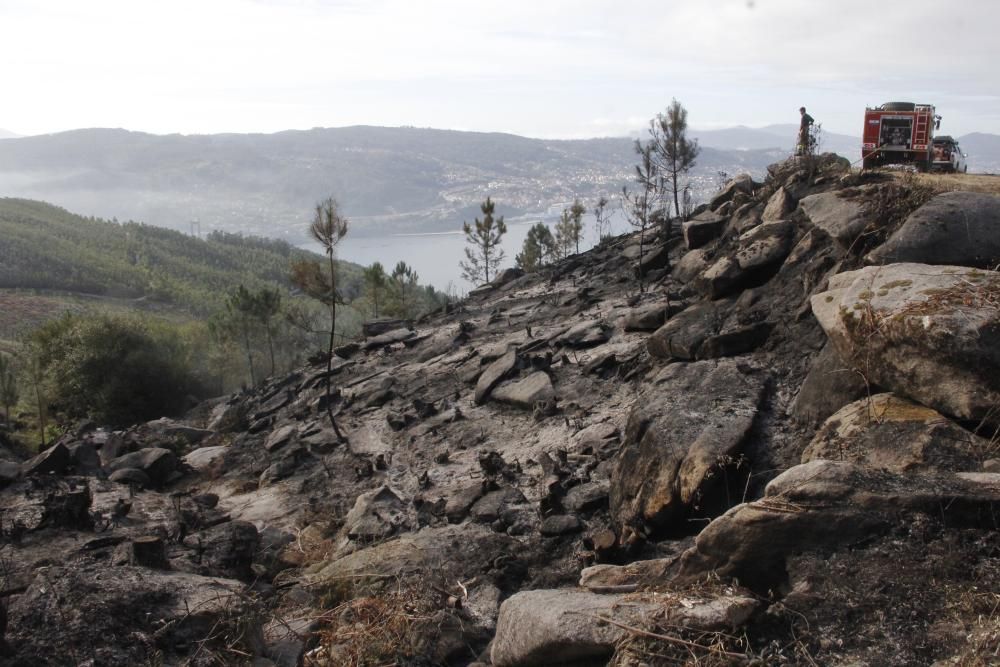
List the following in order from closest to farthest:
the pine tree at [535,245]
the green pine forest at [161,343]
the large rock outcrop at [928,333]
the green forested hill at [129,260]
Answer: the large rock outcrop at [928,333] → the green pine forest at [161,343] → the pine tree at [535,245] → the green forested hill at [129,260]

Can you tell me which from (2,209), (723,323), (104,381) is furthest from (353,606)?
(2,209)

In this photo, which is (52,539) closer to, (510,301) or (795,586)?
(795,586)

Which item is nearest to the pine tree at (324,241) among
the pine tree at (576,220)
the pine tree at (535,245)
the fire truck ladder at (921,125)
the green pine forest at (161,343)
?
the green pine forest at (161,343)

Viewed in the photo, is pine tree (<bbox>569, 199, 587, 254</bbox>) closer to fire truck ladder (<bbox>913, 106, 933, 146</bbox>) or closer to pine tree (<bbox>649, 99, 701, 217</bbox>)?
pine tree (<bbox>649, 99, 701, 217</bbox>)

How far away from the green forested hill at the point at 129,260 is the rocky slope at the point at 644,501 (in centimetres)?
5678

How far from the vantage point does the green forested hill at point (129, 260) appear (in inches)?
3804

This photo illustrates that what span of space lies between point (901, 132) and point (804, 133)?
7.26 m

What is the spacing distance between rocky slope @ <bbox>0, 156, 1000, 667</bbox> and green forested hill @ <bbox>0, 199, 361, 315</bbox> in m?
56.8

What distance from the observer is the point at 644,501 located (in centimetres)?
718

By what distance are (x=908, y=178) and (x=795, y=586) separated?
26.0 ft

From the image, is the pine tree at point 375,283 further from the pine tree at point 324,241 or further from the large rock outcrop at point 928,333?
the large rock outcrop at point 928,333

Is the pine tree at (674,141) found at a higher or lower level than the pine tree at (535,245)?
higher


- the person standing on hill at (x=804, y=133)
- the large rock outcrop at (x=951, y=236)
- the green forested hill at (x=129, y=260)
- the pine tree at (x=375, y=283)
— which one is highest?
the person standing on hill at (x=804, y=133)

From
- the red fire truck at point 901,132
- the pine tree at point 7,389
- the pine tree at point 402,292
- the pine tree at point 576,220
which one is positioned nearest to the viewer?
the red fire truck at point 901,132
